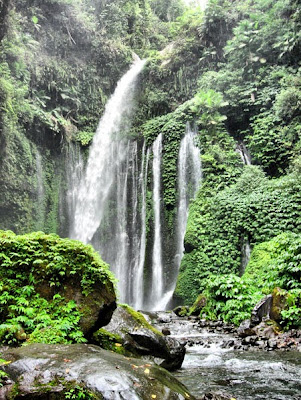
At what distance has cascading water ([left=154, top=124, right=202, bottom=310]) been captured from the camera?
1575 centimetres

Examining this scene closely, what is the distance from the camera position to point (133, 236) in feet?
57.7

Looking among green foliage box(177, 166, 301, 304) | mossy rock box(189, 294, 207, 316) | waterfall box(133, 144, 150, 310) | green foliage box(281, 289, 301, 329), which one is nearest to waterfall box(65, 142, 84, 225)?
waterfall box(133, 144, 150, 310)

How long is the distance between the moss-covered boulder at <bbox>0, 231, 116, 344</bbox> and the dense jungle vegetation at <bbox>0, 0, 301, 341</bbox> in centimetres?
450

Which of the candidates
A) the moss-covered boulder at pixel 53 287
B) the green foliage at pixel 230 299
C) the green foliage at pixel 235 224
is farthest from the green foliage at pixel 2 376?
the green foliage at pixel 235 224

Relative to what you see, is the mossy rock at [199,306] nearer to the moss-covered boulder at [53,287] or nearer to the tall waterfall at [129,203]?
the tall waterfall at [129,203]

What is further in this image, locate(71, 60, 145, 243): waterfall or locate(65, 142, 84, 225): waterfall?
locate(65, 142, 84, 225): waterfall

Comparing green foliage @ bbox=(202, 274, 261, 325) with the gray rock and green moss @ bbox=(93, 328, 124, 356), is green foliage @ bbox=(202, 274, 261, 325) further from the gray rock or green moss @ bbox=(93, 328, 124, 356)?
green moss @ bbox=(93, 328, 124, 356)

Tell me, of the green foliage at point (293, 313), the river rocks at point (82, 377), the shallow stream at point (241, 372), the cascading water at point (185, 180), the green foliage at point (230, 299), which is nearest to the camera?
the river rocks at point (82, 377)

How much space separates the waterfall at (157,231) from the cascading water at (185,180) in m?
0.46

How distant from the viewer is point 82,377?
295 centimetres

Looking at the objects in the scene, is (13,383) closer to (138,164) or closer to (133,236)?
(133,236)

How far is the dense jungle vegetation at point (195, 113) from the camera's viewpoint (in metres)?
12.5

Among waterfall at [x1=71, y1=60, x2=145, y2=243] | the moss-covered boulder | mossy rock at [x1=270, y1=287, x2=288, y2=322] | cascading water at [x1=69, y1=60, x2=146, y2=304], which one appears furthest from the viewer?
waterfall at [x1=71, y1=60, x2=145, y2=243]

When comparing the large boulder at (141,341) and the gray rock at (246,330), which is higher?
the large boulder at (141,341)
